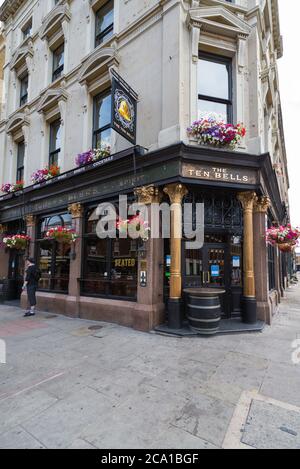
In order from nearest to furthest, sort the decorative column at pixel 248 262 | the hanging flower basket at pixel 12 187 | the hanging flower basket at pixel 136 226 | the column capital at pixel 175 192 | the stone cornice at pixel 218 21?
the hanging flower basket at pixel 136 226
the column capital at pixel 175 192
the decorative column at pixel 248 262
the stone cornice at pixel 218 21
the hanging flower basket at pixel 12 187

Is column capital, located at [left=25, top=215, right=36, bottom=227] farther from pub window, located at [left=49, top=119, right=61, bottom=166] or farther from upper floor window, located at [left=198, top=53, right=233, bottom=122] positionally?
upper floor window, located at [left=198, top=53, right=233, bottom=122]

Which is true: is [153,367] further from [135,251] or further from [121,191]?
[121,191]

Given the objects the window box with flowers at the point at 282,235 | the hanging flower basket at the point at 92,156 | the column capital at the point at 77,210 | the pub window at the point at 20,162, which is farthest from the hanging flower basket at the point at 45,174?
the window box with flowers at the point at 282,235

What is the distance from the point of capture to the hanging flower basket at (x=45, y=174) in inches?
413

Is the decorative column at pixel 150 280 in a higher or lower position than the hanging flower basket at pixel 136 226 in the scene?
lower

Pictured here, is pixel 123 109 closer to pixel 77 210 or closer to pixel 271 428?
pixel 77 210

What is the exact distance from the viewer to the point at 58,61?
477 inches

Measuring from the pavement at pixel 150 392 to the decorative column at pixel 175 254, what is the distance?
70 cm

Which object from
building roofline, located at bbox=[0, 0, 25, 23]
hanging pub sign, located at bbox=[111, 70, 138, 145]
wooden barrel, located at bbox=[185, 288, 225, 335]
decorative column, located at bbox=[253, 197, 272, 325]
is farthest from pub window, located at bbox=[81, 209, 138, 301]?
building roofline, located at bbox=[0, 0, 25, 23]

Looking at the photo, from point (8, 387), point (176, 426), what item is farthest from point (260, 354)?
point (8, 387)

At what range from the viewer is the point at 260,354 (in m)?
5.39

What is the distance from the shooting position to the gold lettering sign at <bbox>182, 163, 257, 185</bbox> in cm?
720

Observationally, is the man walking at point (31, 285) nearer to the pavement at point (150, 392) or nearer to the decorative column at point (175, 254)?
the pavement at point (150, 392)

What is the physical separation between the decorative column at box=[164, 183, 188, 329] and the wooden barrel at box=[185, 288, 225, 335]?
409 mm
